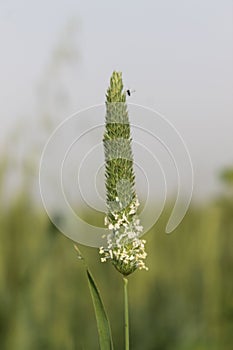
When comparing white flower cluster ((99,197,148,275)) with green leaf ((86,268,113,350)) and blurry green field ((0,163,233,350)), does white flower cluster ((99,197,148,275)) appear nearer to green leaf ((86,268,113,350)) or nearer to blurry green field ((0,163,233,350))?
green leaf ((86,268,113,350))

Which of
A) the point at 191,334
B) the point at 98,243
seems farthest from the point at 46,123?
the point at 98,243

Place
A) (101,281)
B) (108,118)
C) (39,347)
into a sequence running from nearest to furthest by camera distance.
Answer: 1. (108,118)
2. (39,347)
3. (101,281)

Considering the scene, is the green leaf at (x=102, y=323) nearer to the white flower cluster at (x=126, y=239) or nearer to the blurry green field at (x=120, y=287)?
the white flower cluster at (x=126, y=239)

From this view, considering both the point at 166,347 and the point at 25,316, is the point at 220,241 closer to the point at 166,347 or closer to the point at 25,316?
the point at 166,347

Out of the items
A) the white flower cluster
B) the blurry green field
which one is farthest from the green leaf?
the blurry green field

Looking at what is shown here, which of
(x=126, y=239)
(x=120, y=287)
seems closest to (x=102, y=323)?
(x=126, y=239)

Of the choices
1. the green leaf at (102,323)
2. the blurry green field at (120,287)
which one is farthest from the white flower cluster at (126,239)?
the blurry green field at (120,287)
